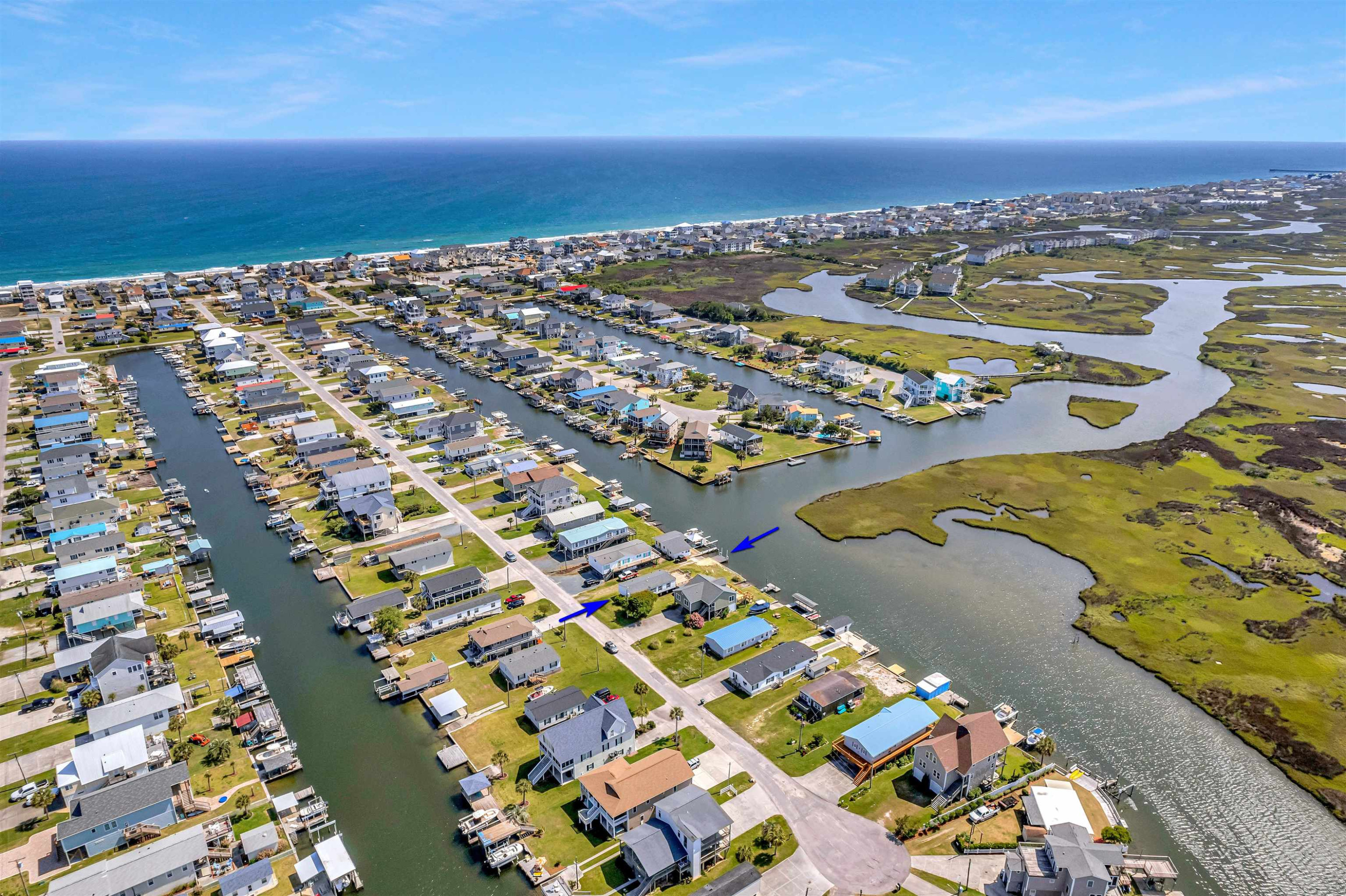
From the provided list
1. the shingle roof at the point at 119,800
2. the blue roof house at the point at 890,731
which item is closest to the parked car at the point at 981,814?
the blue roof house at the point at 890,731

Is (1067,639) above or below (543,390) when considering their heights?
below

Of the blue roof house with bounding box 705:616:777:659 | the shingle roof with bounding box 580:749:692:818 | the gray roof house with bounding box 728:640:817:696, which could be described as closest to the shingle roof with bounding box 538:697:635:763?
the shingle roof with bounding box 580:749:692:818

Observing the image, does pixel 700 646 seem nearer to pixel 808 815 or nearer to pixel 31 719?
pixel 808 815

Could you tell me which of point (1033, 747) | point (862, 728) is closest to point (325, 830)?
point (862, 728)

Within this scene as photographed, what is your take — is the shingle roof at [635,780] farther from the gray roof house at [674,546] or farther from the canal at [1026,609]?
the gray roof house at [674,546]

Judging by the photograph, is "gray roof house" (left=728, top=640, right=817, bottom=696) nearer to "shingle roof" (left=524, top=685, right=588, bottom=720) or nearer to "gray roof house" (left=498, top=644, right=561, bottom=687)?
"shingle roof" (left=524, top=685, right=588, bottom=720)

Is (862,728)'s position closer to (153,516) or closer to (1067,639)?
(1067,639)
